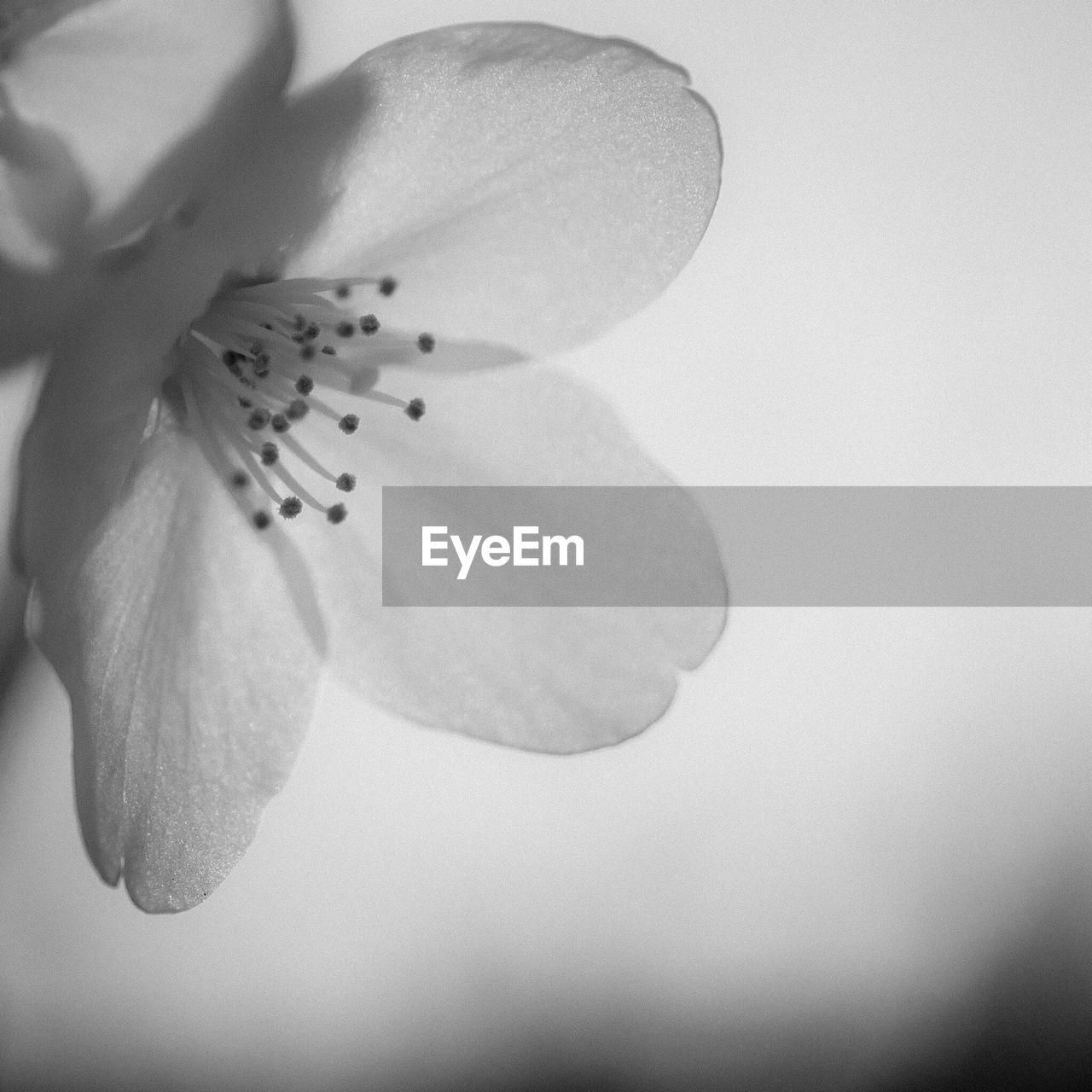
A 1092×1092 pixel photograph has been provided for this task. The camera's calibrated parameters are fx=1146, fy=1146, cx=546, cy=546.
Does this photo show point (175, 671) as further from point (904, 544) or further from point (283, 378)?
point (904, 544)

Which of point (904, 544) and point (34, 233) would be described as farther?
point (904, 544)

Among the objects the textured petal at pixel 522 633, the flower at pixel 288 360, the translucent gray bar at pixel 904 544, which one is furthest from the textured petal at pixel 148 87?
the translucent gray bar at pixel 904 544

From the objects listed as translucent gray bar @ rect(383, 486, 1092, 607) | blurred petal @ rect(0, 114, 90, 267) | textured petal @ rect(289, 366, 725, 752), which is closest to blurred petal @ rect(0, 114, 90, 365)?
blurred petal @ rect(0, 114, 90, 267)

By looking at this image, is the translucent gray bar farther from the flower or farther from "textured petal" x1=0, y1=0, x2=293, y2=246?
"textured petal" x1=0, y1=0, x2=293, y2=246

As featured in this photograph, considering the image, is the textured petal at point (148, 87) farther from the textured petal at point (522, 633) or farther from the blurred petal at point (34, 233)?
the textured petal at point (522, 633)

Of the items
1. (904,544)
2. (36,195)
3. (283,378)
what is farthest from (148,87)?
(904,544)

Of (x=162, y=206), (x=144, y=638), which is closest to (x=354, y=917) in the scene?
(x=144, y=638)

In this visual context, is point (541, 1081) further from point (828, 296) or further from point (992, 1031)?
point (828, 296)
